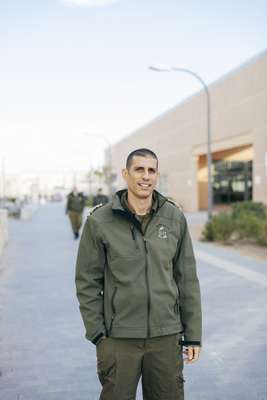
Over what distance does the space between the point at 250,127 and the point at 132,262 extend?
2301 centimetres

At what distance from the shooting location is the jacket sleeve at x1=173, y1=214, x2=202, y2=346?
2697 mm

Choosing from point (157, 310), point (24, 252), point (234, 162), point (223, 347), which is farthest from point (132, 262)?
point (234, 162)

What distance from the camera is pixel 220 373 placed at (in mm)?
4363

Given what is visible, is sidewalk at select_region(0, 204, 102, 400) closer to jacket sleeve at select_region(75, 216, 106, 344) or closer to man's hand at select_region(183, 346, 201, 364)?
man's hand at select_region(183, 346, 201, 364)

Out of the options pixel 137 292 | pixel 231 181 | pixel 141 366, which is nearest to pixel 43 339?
pixel 141 366

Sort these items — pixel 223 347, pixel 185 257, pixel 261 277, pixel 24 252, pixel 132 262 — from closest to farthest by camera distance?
pixel 132 262 < pixel 185 257 < pixel 223 347 < pixel 261 277 < pixel 24 252

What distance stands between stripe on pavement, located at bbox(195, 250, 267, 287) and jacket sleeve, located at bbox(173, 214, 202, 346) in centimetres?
579

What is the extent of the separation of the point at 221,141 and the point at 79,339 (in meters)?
24.1

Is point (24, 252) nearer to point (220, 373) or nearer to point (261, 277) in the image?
point (261, 277)

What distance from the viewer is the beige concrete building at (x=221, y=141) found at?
23672mm

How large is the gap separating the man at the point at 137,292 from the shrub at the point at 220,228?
12.2m

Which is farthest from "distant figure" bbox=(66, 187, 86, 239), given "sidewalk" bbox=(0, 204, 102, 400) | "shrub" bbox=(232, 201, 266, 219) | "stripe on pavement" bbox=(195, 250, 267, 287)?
"shrub" bbox=(232, 201, 266, 219)

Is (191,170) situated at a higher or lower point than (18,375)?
higher

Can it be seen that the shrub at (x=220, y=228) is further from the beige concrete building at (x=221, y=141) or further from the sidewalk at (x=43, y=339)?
the beige concrete building at (x=221, y=141)
